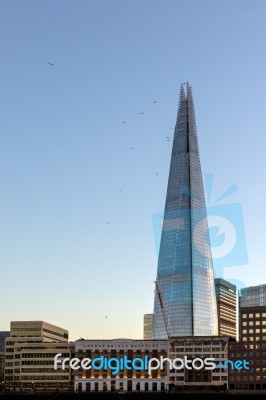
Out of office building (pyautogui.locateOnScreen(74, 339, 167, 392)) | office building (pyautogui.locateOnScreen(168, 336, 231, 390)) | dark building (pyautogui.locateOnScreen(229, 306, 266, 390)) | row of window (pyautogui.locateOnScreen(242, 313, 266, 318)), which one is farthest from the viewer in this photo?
row of window (pyautogui.locateOnScreen(242, 313, 266, 318))

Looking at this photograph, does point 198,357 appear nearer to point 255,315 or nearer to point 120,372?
point 120,372

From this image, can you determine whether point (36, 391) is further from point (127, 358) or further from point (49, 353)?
point (127, 358)

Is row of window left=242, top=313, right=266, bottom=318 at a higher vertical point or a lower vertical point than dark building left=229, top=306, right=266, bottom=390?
→ higher

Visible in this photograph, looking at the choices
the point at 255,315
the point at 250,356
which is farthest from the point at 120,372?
the point at 255,315

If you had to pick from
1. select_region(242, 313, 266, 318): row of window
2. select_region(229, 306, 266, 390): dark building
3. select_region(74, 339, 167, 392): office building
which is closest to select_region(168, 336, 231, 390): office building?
select_region(229, 306, 266, 390): dark building

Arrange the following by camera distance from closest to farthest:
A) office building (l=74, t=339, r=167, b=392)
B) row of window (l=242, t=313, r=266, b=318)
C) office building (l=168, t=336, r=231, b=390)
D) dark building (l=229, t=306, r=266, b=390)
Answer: dark building (l=229, t=306, r=266, b=390)
office building (l=168, t=336, r=231, b=390)
office building (l=74, t=339, r=167, b=392)
row of window (l=242, t=313, r=266, b=318)

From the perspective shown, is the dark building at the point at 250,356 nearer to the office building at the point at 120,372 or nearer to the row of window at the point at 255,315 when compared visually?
the row of window at the point at 255,315

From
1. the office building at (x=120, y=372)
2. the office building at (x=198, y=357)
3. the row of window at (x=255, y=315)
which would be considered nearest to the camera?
the office building at (x=198, y=357)

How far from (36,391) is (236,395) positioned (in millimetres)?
60314

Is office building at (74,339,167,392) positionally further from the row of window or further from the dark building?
the row of window

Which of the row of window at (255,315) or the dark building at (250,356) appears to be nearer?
the dark building at (250,356)

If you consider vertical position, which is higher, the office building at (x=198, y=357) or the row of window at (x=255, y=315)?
the row of window at (x=255, y=315)

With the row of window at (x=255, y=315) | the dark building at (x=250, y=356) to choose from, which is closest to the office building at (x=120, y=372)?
the dark building at (x=250, y=356)

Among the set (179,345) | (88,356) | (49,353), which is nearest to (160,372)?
(179,345)
